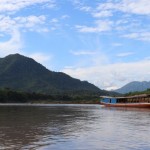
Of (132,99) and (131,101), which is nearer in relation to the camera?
(131,101)

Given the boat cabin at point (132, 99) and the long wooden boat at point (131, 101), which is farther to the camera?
the boat cabin at point (132, 99)

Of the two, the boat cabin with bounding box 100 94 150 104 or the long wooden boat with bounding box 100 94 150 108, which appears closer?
the long wooden boat with bounding box 100 94 150 108

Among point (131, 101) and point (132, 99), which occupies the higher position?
point (132, 99)

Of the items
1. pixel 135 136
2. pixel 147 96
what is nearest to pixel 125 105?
pixel 147 96

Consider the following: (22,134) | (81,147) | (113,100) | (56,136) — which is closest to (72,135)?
(56,136)

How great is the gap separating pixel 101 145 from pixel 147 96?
290ft

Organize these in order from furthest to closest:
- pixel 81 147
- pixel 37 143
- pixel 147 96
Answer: pixel 147 96
pixel 37 143
pixel 81 147

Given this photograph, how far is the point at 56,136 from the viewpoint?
28.2 m

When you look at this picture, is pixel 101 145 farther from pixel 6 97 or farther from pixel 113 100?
pixel 6 97

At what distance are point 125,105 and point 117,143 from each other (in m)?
91.3

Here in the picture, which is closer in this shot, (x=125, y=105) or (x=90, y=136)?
(x=90, y=136)

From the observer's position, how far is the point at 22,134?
1158 inches

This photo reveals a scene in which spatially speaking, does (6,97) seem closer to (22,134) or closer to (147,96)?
(147,96)

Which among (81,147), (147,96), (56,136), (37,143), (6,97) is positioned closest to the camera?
(81,147)
